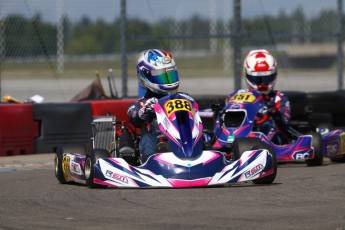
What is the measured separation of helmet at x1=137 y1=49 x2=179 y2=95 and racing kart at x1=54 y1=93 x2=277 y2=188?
0.46 meters

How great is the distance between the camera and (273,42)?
17.0 metres

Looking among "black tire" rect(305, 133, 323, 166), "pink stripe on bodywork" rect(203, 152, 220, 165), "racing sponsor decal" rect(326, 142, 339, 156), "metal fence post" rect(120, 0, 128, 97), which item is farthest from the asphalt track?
"metal fence post" rect(120, 0, 128, 97)

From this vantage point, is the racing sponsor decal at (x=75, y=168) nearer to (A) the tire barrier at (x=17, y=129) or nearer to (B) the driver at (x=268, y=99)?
(B) the driver at (x=268, y=99)

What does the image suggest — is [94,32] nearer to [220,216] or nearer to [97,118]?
[97,118]

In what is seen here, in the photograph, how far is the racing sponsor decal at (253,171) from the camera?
8.66 m

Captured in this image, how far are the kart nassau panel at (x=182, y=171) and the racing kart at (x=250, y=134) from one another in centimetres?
223

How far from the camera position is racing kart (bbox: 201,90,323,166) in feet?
36.3

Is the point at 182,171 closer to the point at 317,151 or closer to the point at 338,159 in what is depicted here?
the point at 317,151

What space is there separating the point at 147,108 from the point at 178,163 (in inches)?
36.8

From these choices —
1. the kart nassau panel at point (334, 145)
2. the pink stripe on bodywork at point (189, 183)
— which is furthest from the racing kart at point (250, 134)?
the pink stripe on bodywork at point (189, 183)

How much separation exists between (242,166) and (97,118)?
71.6 inches

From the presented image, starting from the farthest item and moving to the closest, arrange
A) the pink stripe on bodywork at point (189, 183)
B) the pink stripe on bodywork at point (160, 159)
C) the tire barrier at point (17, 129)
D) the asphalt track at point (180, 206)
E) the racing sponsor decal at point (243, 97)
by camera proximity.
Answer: the tire barrier at point (17, 129)
the racing sponsor decal at point (243, 97)
the pink stripe on bodywork at point (160, 159)
the pink stripe on bodywork at point (189, 183)
the asphalt track at point (180, 206)

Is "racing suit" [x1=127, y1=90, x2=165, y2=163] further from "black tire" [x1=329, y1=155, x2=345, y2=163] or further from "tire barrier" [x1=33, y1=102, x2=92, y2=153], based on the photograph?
"tire barrier" [x1=33, y1=102, x2=92, y2=153]

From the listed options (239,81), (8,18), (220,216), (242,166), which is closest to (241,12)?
(239,81)
